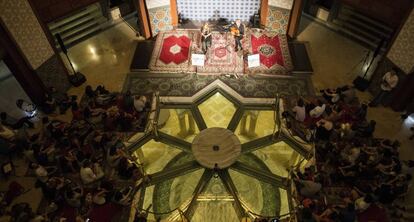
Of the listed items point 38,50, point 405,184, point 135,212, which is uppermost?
point 38,50

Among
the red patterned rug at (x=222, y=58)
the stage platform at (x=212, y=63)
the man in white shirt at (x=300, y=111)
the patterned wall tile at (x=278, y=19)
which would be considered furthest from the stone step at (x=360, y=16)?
the man in white shirt at (x=300, y=111)

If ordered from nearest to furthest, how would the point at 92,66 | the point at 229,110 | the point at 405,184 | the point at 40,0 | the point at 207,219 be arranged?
the point at 405,184 → the point at 207,219 → the point at 40,0 → the point at 229,110 → the point at 92,66

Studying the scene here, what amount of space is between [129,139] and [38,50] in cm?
346

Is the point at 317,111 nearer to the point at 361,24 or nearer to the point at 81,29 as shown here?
the point at 361,24

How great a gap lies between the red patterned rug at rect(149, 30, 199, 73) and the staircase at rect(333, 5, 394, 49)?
5334mm

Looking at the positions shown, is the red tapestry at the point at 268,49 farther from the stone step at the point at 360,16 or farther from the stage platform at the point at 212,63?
the stone step at the point at 360,16

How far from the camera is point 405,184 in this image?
6707 millimetres

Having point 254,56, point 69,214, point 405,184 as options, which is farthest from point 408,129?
point 69,214

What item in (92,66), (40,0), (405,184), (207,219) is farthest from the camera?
(92,66)

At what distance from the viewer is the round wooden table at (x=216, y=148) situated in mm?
7432

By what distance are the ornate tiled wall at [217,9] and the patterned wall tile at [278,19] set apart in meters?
0.74

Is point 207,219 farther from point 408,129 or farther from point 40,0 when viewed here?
point 40,0

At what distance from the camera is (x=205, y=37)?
34.2 ft

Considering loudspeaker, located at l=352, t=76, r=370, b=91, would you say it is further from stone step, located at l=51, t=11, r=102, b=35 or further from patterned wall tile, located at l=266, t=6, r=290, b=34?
stone step, located at l=51, t=11, r=102, b=35
